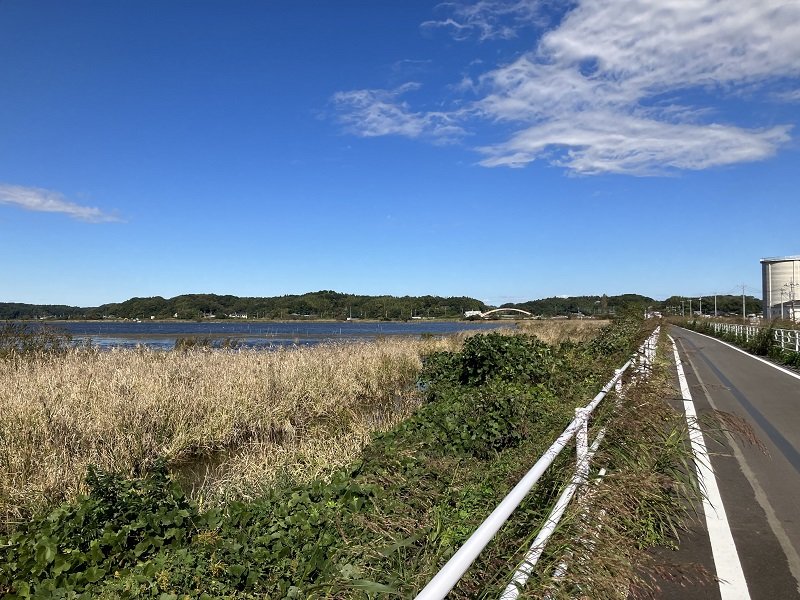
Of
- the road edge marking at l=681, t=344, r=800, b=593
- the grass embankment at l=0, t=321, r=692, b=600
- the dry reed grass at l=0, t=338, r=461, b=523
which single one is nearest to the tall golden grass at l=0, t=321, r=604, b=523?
the dry reed grass at l=0, t=338, r=461, b=523

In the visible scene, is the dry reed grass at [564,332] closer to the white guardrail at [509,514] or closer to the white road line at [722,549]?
the white road line at [722,549]

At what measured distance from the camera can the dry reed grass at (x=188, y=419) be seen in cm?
805

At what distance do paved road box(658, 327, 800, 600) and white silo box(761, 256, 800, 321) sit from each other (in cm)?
8114

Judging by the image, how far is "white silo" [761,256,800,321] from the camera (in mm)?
83125

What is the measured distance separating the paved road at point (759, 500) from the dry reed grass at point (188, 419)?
472 cm

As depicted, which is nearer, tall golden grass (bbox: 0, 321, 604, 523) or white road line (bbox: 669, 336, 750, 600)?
white road line (bbox: 669, 336, 750, 600)

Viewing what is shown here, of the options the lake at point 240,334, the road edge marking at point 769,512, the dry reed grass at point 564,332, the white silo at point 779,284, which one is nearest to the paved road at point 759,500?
the road edge marking at point 769,512

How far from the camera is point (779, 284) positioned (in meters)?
88.3

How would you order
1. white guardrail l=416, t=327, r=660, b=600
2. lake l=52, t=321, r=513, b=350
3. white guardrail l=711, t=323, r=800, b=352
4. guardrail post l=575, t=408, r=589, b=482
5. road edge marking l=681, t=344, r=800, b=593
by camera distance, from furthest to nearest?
lake l=52, t=321, r=513, b=350
white guardrail l=711, t=323, r=800, b=352
road edge marking l=681, t=344, r=800, b=593
guardrail post l=575, t=408, r=589, b=482
white guardrail l=416, t=327, r=660, b=600

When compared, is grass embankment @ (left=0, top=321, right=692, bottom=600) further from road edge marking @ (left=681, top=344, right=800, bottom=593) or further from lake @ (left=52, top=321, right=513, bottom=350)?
lake @ (left=52, top=321, right=513, bottom=350)

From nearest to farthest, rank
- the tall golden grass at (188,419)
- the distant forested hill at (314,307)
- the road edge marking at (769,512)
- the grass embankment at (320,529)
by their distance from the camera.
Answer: the grass embankment at (320,529) < the road edge marking at (769,512) < the tall golden grass at (188,419) < the distant forested hill at (314,307)

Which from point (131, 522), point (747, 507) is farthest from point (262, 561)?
point (747, 507)

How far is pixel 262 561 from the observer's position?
15.0ft

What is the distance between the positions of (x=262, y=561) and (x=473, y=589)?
2.19 metres
